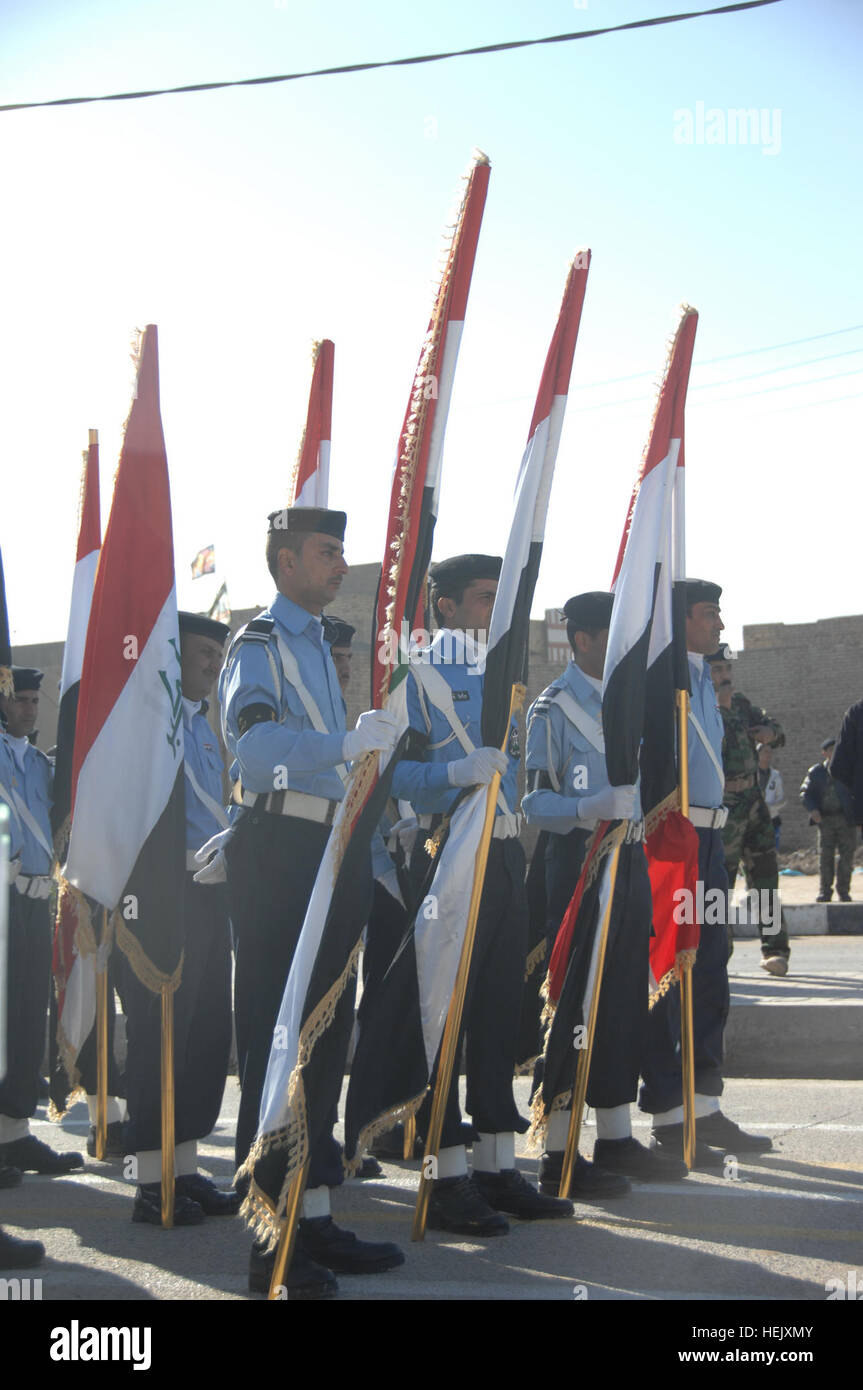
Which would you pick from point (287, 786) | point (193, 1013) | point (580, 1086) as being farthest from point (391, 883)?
point (287, 786)

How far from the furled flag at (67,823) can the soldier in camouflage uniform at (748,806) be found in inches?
120

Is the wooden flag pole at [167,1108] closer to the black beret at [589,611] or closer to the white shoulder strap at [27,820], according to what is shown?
the white shoulder strap at [27,820]

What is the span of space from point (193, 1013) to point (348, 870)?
1.52 meters

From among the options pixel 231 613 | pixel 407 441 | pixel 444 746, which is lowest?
pixel 444 746

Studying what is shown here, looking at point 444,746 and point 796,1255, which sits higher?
point 444,746

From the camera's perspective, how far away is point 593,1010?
16.6ft

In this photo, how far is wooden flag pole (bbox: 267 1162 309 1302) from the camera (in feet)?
12.6

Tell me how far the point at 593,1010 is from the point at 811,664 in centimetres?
2437

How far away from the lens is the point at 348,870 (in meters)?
4.14

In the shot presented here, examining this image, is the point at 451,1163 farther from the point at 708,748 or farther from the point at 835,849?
the point at 835,849

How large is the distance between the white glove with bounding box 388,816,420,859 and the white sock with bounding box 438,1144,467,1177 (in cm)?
140
